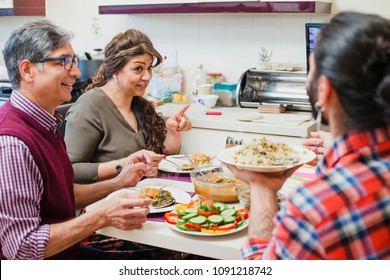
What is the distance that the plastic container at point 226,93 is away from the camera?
3617 millimetres

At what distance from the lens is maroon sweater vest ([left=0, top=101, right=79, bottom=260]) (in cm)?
153

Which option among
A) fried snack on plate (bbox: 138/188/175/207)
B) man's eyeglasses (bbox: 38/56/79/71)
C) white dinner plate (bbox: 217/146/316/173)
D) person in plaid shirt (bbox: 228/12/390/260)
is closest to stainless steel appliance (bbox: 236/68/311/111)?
white dinner plate (bbox: 217/146/316/173)

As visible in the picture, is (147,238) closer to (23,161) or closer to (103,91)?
(23,161)

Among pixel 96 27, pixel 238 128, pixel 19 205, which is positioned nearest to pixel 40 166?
pixel 19 205

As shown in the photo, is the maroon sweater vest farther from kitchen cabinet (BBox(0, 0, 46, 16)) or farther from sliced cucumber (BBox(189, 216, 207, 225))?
kitchen cabinet (BBox(0, 0, 46, 16))

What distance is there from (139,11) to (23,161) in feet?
7.94

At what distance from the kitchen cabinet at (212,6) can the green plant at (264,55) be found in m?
0.43

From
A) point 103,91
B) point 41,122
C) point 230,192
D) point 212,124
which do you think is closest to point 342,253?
point 230,192

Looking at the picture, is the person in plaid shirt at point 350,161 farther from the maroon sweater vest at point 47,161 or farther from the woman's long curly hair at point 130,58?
the woman's long curly hair at point 130,58

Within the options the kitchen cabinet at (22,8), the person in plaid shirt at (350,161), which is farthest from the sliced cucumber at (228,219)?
the kitchen cabinet at (22,8)

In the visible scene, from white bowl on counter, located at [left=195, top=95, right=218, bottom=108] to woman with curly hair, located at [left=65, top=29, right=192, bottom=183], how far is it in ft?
3.04

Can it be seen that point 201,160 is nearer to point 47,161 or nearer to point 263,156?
point 263,156

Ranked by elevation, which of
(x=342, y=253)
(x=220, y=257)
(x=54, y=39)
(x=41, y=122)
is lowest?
(x=220, y=257)

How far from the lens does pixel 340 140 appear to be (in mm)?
1017
